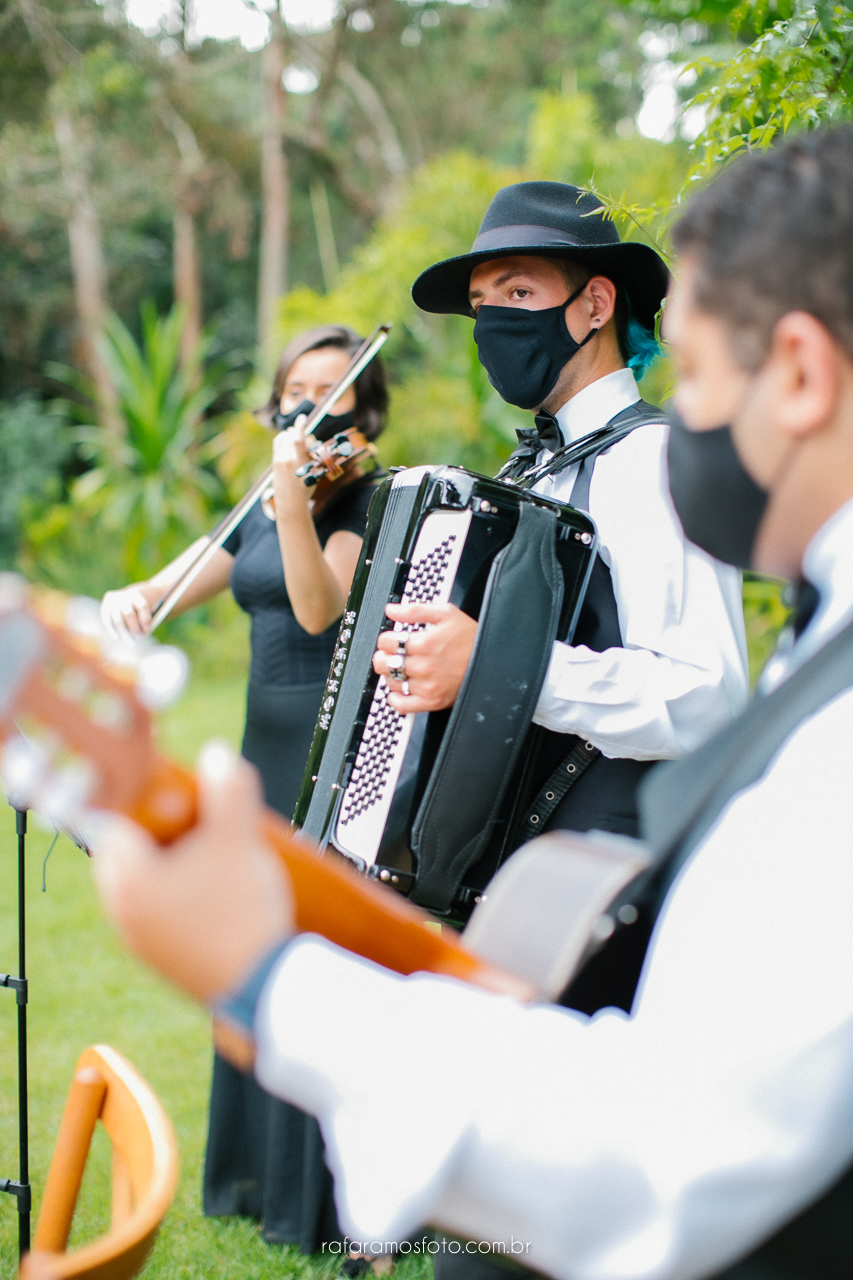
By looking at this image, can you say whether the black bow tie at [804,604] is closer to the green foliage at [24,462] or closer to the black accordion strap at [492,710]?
the black accordion strap at [492,710]

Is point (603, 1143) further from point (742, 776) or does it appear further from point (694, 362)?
point (694, 362)

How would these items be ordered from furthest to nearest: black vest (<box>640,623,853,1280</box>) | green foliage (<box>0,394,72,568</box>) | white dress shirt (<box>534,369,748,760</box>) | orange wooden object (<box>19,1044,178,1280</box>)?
green foliage (<box>0,394,72,568</box>) → white dress shirt (<box>534,369,748,760</box>) → orange wooden object (<box>19,1044,178,1280</box>) → black vest (<box>640,623,853,1280</box>)

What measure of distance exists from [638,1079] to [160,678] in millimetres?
444

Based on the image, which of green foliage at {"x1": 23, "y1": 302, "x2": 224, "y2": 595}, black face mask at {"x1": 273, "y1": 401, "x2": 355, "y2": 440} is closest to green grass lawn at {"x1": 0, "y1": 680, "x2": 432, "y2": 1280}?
black face mask at {"x1": 273, "y1": 401, "x2": 355, "y2": 440}

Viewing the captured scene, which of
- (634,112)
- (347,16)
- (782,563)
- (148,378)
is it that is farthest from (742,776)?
(634,112)

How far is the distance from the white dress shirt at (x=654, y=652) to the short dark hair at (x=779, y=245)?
716mm

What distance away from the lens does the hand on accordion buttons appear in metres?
1.75

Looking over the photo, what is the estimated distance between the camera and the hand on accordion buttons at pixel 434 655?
175 cm

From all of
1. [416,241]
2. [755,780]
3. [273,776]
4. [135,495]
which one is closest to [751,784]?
[755,780]

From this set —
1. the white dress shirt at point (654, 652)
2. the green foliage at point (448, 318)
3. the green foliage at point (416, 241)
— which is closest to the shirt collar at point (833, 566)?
the white dress shirt at point (654, 652)

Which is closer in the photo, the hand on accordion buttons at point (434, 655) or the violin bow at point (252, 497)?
the hand on accordion buttons at point (434, 655)

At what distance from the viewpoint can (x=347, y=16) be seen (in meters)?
14.7

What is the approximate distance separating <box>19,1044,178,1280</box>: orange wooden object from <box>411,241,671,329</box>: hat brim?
1526 millimetres

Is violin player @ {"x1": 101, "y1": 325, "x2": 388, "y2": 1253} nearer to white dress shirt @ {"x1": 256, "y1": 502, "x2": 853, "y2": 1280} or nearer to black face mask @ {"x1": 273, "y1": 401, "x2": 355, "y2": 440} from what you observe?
black face mask @ {"x1": 273, "y1": 401, "x2": 355, "y2": 440}
